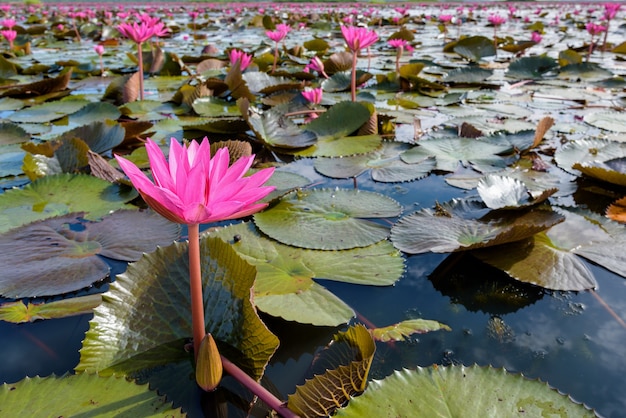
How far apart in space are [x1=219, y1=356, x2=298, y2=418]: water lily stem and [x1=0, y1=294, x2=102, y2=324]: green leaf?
40cm

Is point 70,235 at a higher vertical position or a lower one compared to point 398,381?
lower

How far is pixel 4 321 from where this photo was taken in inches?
40.9

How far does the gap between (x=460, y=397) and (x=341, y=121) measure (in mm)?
1912

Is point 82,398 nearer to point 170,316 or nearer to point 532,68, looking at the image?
point 170,316

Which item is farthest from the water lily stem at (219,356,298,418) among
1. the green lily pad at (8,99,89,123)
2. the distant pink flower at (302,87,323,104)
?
the green lily pad at (8,99,89,123)

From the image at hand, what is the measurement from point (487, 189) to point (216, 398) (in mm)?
1037

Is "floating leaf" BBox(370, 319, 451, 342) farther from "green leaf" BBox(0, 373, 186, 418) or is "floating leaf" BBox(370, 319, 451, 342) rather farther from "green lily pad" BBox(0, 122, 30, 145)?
"green lily pad" BBox(0, 122, 30, 145)

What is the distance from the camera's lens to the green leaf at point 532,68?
407 centimetres

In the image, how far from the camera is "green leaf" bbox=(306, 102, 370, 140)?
94.5 inches

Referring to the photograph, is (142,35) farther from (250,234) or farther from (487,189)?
(487,189)

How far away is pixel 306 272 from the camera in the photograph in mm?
1205

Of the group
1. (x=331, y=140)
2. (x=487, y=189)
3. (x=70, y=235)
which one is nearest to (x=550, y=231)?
(x=487, y=189)

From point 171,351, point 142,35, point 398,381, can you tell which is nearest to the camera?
point 398,381

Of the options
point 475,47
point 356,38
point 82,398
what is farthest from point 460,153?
point 475,47
